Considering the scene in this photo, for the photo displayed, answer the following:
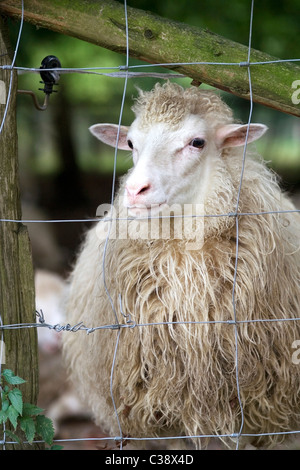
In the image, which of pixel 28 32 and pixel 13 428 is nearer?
pixel 13 428

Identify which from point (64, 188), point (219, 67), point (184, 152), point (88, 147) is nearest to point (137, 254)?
point (184, 152)

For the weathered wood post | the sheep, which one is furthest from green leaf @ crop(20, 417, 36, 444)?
the sheep

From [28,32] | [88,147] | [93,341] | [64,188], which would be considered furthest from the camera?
[88,147]

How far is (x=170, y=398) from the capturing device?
2676 millimetres

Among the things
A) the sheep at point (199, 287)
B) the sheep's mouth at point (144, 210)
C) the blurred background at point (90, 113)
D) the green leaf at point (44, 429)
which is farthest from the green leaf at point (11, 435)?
the blurred background at point (90, 113)

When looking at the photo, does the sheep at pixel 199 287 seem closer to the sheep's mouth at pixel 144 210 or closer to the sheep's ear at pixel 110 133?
the sheep's mouth at pixel 144 210

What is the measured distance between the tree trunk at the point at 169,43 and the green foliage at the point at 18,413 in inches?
56.0

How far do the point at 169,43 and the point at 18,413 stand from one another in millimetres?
1614

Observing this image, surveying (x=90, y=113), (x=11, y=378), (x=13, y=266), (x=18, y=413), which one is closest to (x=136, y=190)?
(x=13, y=266)

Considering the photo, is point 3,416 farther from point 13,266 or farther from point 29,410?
point 13,266

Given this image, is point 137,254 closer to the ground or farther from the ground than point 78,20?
closer to the ground

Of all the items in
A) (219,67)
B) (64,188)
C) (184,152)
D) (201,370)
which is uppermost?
(64,188)

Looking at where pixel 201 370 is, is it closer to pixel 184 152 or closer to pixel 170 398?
pixel 170 398

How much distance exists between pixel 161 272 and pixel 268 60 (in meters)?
1.02
